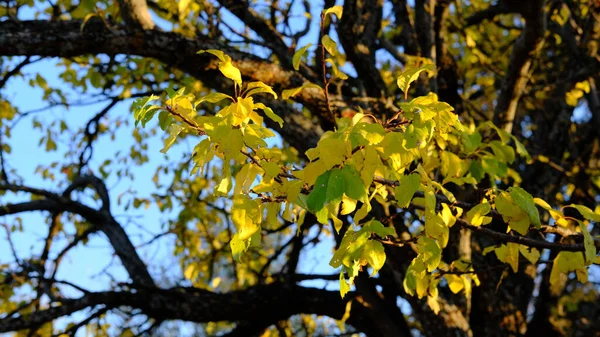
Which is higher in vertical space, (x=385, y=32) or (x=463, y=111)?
(x=385, y=32)

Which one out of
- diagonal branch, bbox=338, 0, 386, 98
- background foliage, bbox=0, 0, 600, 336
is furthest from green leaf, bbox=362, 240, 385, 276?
diagonal branch, bbox=338, 0, 386, 98

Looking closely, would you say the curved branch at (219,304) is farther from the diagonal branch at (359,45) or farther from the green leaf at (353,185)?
the green leaf at (353,185)

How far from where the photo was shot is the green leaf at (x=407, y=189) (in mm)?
1843

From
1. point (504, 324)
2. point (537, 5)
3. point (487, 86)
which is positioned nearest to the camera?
point (537, 5)

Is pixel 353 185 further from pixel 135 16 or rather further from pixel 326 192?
pixel 135 16

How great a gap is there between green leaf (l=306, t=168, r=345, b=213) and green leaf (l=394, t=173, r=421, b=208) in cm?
30

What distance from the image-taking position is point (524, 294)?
5016 millimetres

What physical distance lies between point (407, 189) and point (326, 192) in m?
0.35

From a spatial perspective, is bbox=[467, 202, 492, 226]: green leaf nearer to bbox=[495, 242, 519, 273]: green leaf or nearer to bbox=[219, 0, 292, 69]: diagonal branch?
bbox=[495, 242, 519, 273]: green leaf

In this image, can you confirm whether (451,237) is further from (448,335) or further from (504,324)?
(504,324)

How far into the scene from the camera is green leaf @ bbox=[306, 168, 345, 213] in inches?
62.1

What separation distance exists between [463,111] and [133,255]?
2687mm

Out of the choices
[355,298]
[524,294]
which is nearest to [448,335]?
[355,298]

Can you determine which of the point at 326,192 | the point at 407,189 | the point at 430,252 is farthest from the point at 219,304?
the point at 326,192
